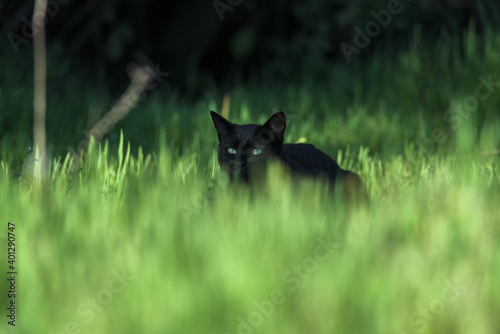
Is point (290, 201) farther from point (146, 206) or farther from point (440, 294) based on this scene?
point (440, 294)

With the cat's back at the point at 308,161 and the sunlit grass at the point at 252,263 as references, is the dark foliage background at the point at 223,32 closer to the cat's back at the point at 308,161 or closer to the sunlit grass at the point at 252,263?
the cat's back at the point at 308,161

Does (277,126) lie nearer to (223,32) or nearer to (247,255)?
(247,255)

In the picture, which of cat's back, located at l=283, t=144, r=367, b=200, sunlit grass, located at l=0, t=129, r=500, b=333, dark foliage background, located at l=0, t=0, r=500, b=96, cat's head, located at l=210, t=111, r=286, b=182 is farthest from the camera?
dark foliage background, located at l=0, t=0, r=500, b=96

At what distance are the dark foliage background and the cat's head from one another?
131 inches

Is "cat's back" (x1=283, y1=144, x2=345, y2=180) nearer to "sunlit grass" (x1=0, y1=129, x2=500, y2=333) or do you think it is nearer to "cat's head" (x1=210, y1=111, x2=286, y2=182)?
"cat's head" (x1=210, y1=111, x2=286, y2=182)

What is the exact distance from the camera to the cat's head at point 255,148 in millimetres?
2551

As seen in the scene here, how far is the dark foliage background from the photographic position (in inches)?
229

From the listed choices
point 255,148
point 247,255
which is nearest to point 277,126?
point 255,148

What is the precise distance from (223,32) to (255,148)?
3.75 metres

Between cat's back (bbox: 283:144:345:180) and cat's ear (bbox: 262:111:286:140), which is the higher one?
cat's ear (bbox: 262:111:286:140)

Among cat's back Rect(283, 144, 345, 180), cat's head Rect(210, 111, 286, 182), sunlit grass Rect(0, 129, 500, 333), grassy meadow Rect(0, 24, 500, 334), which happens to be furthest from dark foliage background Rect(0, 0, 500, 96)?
sunlit grass Rect(0, 129, 500, 333)

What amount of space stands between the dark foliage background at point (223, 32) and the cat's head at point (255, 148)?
333 cm

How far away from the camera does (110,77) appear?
6.07 metres

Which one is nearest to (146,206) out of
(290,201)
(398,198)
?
(290,201)
